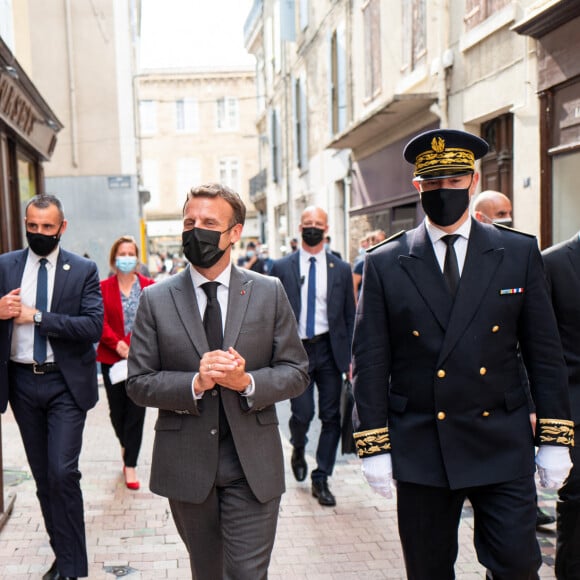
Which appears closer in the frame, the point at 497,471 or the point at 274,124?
the point at 497,471

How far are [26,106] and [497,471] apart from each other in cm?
853

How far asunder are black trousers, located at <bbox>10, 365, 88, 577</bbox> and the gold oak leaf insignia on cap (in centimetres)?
238

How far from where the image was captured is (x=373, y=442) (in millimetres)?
2918

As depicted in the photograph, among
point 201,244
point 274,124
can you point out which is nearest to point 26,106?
point 201,244

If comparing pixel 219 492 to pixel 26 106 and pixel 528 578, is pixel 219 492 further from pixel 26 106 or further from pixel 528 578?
pixel 26 106

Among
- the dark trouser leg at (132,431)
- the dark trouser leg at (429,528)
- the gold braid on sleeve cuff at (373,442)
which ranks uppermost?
the gold braid on sleeve cuff at (373,442)

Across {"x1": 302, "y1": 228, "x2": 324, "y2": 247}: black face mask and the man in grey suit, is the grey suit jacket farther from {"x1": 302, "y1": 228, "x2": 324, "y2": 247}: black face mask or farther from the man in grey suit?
{"x1": 302, "y1": 228, "x2": 324, "y2": 247}: black face mask

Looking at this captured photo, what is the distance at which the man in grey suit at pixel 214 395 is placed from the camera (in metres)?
2.85

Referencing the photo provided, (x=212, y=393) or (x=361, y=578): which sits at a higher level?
(x=212, y=393)

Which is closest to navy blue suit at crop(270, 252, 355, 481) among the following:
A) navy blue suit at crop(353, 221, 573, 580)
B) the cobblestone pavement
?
the cobblestone pavement

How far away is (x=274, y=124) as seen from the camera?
2770 cm

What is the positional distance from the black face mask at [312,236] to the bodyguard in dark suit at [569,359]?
2415 millimetres

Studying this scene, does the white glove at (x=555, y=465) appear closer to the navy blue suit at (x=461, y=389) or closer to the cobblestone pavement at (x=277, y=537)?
the navy blue suit at (x=461, y=389)

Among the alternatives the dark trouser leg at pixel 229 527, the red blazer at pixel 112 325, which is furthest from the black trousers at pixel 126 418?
the dark trouser leg at pixel 229 527
